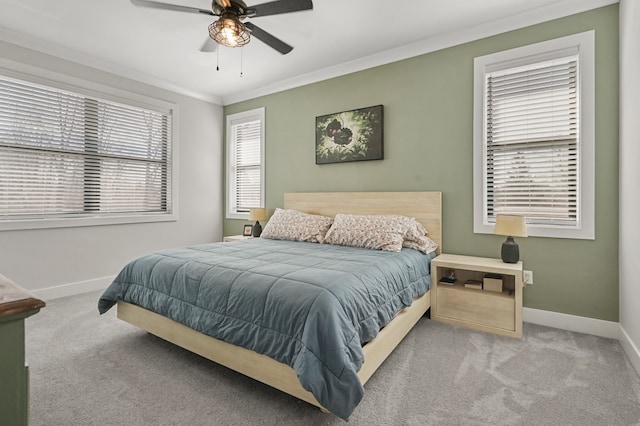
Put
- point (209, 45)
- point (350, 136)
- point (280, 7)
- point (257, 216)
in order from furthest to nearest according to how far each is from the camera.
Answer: point (257, 216)
point (350, 136)
point (209, 45)
point (280, 7)

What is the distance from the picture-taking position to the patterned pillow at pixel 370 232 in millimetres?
2844

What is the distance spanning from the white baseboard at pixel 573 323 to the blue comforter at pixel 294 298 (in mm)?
1042

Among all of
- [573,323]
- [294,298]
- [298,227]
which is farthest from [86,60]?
[573,323]

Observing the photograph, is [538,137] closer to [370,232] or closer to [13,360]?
[370,232]

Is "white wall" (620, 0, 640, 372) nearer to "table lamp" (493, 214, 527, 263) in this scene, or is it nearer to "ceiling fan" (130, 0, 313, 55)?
"table lamp" (493, 214, 527, 263)

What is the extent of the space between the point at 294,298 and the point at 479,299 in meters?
1.77

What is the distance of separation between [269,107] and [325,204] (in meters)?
1.76

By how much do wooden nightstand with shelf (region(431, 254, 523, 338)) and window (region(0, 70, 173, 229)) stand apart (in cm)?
362

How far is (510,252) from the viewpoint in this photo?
2641 millimetres

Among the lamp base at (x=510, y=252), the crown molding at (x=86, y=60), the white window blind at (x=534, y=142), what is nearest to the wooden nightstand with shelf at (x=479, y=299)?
the lamp base at (x=510, y=252)

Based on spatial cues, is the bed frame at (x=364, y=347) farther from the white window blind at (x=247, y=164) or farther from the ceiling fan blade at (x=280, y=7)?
the ceiling fan blade at (x=280, y=7)

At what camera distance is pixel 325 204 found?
12.9 feet

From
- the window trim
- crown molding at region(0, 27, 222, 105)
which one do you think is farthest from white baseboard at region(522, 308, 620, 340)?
crown molding at region(0, 27, 222, 105)

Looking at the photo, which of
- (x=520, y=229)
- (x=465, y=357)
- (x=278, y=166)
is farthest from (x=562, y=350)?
(x=278, y=166)
